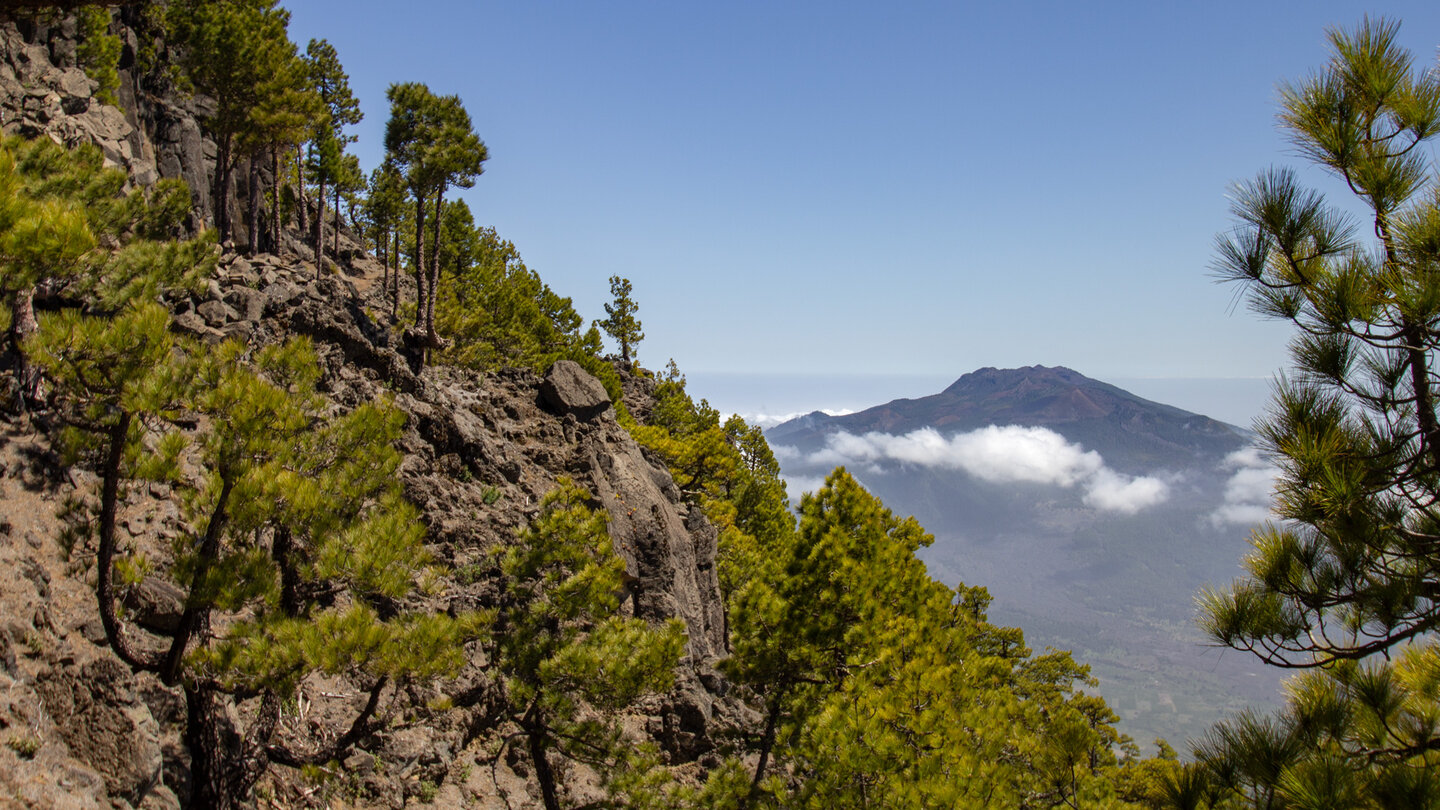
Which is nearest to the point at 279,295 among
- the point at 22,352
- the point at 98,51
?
the point at 22,352

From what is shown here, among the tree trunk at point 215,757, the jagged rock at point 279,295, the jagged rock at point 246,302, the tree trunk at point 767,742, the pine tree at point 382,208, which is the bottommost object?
the tree trunk at point 767,742

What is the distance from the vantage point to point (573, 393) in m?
23.0

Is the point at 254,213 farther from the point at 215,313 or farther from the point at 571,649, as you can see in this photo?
the point at 571,649

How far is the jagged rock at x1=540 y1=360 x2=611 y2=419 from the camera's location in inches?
895

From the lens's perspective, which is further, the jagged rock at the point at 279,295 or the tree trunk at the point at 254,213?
the tree trunk at the point at 254,213

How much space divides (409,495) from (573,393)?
29.4 ft

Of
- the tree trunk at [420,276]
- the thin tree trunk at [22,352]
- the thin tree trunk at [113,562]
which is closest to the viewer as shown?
the thin tree trunk at [113,562]

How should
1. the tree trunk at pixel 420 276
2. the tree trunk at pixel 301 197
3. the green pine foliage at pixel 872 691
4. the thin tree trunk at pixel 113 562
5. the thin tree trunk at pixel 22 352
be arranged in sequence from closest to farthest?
the thin tree trunk at pixel 113 562 < the thin tree trunk at pixel 22 352 < the green pine foliage at pixel 872 691 < the tree trunk at pixel 420 276 < the tree trunk at pixel 301 197

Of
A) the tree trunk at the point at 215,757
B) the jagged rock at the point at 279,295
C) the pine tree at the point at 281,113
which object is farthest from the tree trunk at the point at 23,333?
the pine tree at the point at 281,113

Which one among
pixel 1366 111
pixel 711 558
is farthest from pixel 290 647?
pixel 711 558

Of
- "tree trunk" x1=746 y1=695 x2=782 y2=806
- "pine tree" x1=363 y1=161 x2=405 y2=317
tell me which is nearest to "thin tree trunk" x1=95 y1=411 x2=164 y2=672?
"tree trunk" x1=746 y1=695 x2=782 y2=806

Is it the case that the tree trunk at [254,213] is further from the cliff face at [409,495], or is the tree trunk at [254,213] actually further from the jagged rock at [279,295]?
the jagged rock at [279,295]

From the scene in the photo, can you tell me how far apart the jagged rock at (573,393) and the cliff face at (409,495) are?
0.08 metres

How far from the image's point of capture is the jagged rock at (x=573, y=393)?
74.6 ft
